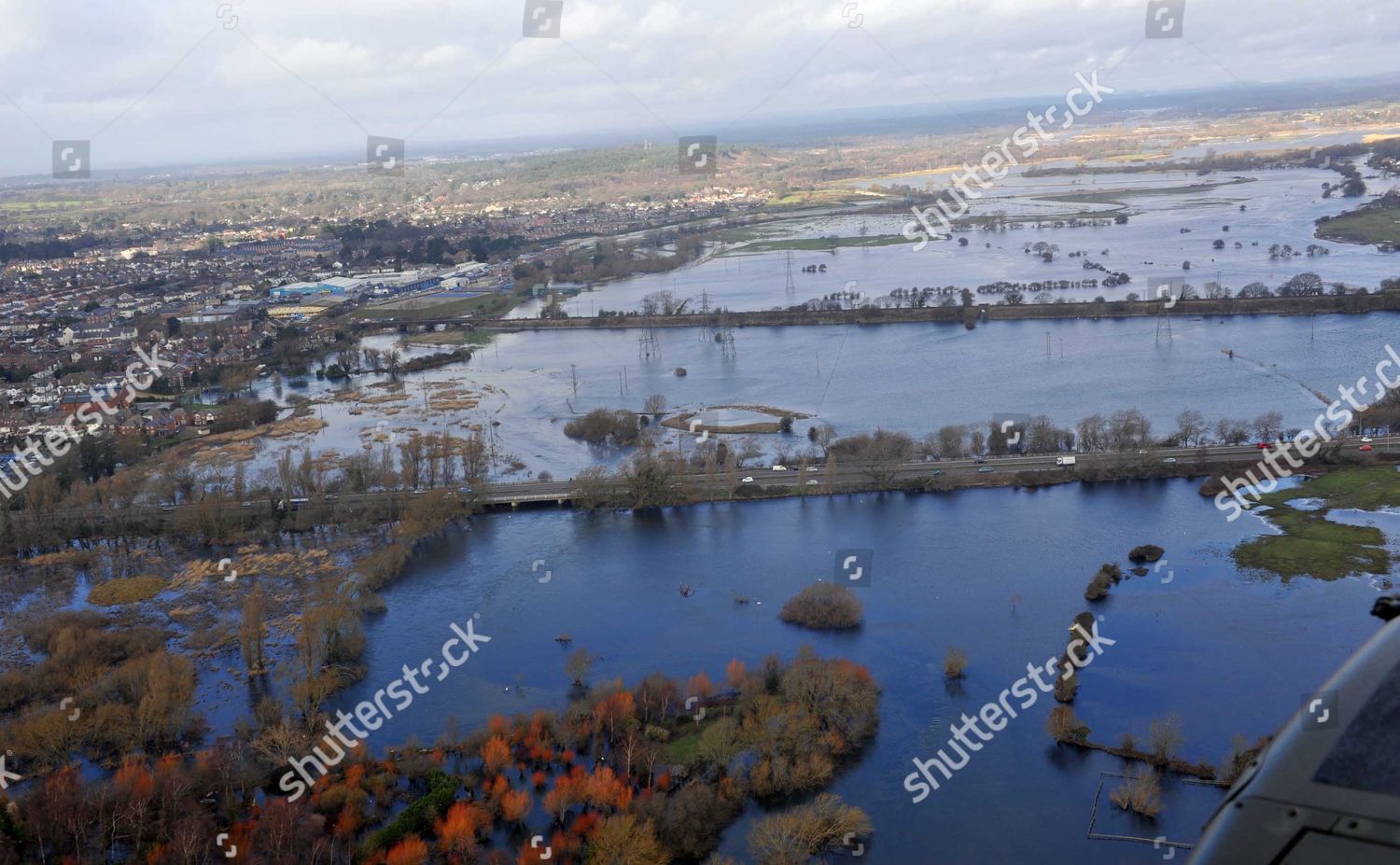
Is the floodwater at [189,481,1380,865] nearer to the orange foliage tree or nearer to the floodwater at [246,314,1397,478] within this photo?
the orange foliage tree

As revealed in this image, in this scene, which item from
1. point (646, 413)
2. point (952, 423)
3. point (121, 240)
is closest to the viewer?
point (952, 423)

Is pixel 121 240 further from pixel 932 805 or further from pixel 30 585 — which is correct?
pixel 932 805

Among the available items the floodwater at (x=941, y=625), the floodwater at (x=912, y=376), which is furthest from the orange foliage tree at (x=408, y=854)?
the floodwater at (x=912, y=376)

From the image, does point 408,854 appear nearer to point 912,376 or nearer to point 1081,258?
point 912,376

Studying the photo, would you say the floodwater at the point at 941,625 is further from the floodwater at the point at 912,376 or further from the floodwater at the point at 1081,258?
the floodwater at the point at 1081,258

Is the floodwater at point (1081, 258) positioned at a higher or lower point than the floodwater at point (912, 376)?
higher

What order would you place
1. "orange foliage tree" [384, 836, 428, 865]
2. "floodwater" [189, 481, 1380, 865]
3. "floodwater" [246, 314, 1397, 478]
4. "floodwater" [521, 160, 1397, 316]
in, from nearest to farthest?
"orange foliage tree" [384, 836, 428, 865] < "floodwater" [189, 481, 1380, 865] < "floodwater" [246, 314, 1397, 478] < "floodwater" [521, 160, 1397, 316]

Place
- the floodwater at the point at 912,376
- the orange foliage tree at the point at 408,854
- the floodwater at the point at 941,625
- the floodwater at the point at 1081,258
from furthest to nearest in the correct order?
1. the floodwater at the point at 1081,258
2. the floodwater at the point at 912,376
3. the floodwater at the point at 941,625
4. the orange foliage tree at the point at 408,854

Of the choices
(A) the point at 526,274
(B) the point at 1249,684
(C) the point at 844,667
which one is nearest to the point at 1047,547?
(B) the point at 1249,684

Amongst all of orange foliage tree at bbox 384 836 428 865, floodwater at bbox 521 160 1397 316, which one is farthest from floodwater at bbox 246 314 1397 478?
orange foliage tree at bbox 384 836 428 865
